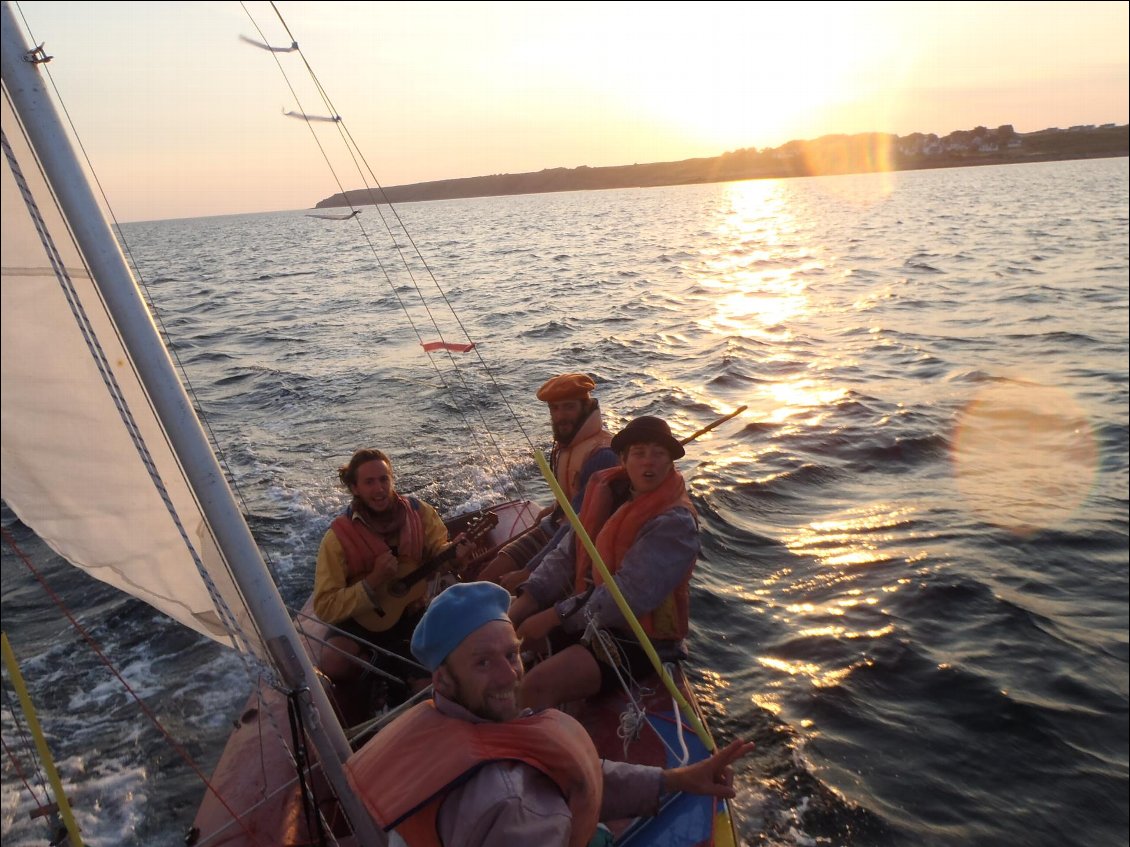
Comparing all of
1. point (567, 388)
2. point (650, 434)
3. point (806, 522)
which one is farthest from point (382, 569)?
point (806, 522)

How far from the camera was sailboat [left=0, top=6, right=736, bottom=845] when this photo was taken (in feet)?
6.27

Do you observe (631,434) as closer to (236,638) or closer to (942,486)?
(236,638)

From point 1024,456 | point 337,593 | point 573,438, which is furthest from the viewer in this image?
point 1024,456

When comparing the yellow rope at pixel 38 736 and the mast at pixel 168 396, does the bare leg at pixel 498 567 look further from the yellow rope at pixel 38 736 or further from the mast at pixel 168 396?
the yellow rope at pixel 38 736

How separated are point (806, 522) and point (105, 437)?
6.69 metres

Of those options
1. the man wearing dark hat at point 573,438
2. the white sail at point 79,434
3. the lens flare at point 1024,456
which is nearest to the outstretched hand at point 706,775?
the white sail at point 79,434

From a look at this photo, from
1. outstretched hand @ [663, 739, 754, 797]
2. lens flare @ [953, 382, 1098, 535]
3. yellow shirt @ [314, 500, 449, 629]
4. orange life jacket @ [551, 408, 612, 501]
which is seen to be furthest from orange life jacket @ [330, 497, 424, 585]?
lens flare @ [953, 382, 1098, 535]

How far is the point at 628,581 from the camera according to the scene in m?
3.51

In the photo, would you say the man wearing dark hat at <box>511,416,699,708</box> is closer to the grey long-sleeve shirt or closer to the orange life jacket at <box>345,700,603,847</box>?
the orange life jacket at <box>345,700,603,847</box>

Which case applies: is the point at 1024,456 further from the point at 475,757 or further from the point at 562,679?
the point at 475,757

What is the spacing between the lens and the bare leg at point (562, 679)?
3596 mm

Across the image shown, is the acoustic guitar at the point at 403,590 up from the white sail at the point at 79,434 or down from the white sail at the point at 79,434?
down

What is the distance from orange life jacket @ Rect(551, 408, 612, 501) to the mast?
2.27 metres

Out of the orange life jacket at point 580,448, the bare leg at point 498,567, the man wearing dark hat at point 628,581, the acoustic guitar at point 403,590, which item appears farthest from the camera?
the bare leg at point 498,567
